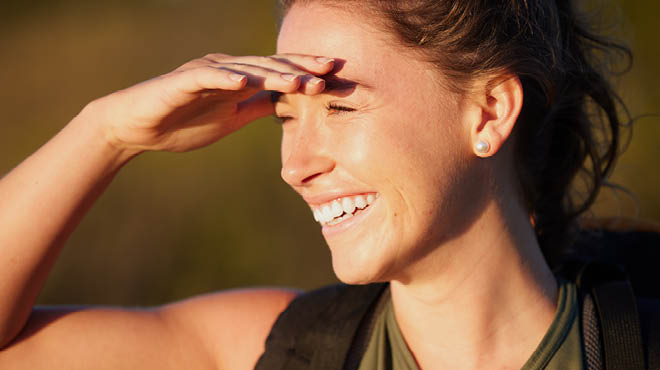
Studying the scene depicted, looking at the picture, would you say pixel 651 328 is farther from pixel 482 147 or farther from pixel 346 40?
pixel 346 40

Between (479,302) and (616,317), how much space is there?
0.40m

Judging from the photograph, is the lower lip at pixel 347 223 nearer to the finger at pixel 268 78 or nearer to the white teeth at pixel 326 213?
the white teeth at pixel 326 213

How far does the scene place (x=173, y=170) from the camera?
7859mm

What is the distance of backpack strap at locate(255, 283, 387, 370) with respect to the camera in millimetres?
2217

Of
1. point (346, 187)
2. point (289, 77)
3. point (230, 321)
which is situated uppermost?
point (289, 77)

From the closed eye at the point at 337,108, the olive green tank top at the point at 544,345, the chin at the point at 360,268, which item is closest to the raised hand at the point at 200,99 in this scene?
the closed eye at the point at 337,108

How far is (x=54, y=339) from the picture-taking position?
87.3 inches

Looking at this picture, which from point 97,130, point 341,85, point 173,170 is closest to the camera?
point 341,85

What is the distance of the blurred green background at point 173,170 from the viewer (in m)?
7.02

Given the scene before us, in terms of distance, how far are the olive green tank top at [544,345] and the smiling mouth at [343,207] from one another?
0.43 meters

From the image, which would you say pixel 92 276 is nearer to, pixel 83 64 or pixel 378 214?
pixel 83 64

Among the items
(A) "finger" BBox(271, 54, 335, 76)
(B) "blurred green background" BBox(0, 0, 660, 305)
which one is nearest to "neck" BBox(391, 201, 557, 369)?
(A) "finger" BBox(271, 54, 335, 76)

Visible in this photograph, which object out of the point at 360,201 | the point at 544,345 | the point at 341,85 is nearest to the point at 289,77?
the point at 341,85

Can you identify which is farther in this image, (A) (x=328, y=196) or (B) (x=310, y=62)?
(A) (x=328, y=196)
